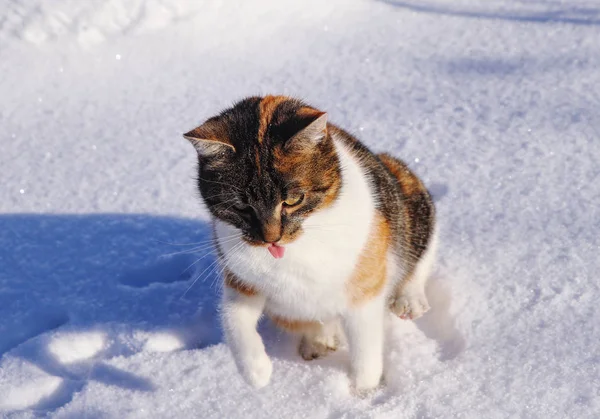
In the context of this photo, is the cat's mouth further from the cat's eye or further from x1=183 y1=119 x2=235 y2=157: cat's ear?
x1=183 y1=119 x2=235 y2=157: cat's ear

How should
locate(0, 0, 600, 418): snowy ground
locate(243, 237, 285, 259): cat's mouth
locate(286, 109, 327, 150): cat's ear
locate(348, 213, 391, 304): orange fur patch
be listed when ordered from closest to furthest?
locate(286, 109, 327, 150): cat's ear < locate(243, 237, 285, 259): cat's mouth < locate(348, 213, 391, 304): orange fur patch < locate(0, 0, 600, 418): snowy ground

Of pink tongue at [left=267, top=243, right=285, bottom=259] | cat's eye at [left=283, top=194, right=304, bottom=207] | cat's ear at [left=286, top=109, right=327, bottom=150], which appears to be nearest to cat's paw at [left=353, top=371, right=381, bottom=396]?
pink tongue at [left=267, top=243, right=285, bottom=259]

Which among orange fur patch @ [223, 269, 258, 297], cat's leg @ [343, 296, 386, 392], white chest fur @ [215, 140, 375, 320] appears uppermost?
white chest fur @ [215, 140, 375, 320]

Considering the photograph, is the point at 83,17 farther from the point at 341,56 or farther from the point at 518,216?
the point at 518,216

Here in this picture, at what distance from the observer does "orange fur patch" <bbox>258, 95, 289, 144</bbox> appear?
185cm

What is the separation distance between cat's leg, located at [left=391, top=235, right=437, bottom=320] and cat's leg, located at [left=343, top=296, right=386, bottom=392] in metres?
0.26

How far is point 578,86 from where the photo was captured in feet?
11.2

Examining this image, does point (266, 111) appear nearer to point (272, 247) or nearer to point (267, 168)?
point (267, 168)

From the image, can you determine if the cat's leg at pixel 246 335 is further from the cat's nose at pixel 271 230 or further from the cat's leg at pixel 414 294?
the cat's leg at pixel 414 294

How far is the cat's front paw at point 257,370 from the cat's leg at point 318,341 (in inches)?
10.3

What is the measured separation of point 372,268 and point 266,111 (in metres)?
0.61

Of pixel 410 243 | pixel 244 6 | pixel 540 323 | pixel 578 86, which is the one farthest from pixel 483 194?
pixel 244 6

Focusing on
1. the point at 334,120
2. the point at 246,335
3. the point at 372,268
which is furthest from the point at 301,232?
the point at 334,120

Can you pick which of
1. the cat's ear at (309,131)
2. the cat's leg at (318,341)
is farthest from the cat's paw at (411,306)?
the cat's ear at (309,131)
